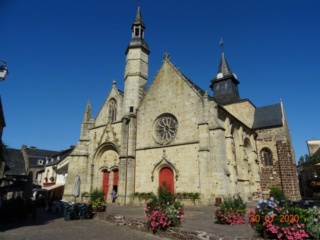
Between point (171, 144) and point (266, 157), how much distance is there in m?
12.7

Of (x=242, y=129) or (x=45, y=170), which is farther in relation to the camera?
(x=45, y=170)

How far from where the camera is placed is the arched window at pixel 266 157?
24.6 meters

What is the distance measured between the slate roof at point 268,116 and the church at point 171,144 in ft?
0.42

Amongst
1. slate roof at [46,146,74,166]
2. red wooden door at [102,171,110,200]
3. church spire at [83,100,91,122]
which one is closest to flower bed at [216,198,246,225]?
red wooden door at [102,171,110,200]

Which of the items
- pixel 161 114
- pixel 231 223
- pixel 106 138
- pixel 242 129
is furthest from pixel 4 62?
pixel 242 129

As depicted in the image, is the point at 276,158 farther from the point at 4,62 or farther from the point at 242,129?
the point at 4,62

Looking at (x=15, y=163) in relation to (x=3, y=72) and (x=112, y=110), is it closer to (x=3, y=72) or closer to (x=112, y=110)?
(x=112, y=110)

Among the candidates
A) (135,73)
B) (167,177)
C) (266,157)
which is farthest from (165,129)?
(266,157)

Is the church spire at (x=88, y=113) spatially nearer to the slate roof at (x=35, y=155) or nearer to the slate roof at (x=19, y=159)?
the slate roof at (x=19, y=159)

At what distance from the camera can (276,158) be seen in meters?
24.0

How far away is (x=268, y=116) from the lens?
90.0 feet

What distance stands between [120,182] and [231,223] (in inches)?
461

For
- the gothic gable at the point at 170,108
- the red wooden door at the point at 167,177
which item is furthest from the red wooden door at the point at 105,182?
the red wooden door at the point at 167,177

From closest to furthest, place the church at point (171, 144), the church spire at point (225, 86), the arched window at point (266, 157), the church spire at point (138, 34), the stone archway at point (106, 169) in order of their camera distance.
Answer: the church at point (171, 144)
the stone archway at point (106, 169)
the church spire at point (138, 34)
the arched window at point (266, 157)
the church spire at point (225, 86)
